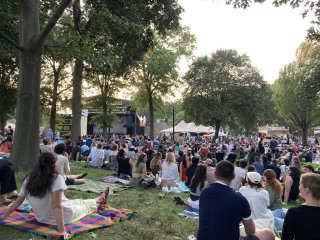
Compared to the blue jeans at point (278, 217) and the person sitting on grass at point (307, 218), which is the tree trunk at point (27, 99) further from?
the person sitting on grass at point (307, 218)

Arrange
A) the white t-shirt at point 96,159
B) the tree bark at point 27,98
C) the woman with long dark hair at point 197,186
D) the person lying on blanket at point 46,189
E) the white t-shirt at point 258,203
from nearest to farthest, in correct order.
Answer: the person lying on blanket at point 46,189
the white t-shirt at point 258,203
the woman with long dark hair at point 197,186
the tree bark at point 27,98
the white t-shirt at point 96,159

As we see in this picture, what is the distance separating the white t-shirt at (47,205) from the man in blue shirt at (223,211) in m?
2.36

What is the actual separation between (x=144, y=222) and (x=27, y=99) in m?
6.18

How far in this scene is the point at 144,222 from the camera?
698cm

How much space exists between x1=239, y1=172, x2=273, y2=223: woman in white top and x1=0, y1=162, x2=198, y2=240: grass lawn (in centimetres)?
127

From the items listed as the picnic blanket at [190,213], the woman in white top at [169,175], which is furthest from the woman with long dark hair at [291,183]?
the picnic blanket at [190,213]

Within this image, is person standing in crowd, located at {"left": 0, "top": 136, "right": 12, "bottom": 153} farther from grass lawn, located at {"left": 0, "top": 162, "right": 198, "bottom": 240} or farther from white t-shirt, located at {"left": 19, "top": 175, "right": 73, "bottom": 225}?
white t-shirt, located at {"left": 19, "top": 175, "right": 73, "bottom": 225}

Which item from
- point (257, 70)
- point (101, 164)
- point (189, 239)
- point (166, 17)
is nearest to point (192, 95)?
point (257, 70)

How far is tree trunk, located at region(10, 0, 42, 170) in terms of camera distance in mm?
11050

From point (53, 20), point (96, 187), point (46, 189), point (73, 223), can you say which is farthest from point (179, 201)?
point (53, 20)

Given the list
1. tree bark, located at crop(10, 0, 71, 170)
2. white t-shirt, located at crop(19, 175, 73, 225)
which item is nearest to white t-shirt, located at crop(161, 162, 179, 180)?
tree bark, located at crop(10, 0, 71, 170)

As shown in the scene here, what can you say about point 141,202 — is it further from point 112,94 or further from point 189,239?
point 112,94

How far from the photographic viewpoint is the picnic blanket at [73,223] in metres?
5.64

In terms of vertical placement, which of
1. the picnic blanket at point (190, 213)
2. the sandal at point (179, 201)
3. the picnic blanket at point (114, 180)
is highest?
the picnic blanket at point (114, 180)
